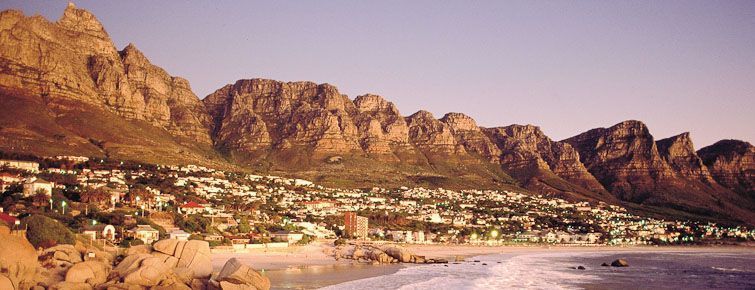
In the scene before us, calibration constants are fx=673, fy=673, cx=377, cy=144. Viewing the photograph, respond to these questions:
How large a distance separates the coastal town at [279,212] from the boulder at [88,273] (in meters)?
7.37

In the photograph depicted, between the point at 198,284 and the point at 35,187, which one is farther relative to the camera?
the point at 35,187

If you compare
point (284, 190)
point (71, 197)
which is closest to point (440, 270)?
point (71, 197)

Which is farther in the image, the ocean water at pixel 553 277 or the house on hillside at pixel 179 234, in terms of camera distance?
the house on hillside at pixel 179 234

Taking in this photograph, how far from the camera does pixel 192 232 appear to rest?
2589 inches

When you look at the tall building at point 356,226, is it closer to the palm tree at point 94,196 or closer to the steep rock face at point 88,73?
the palm tree at point 94,196

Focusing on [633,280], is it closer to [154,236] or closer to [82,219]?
[154,236]

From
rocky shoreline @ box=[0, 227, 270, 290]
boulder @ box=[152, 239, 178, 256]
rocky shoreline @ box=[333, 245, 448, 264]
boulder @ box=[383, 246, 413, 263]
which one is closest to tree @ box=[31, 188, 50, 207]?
rocky shoreline @ box=[333, 245, 448, 264]

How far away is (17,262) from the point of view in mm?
29781

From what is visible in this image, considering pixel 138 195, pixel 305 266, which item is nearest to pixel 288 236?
pixel 138 195

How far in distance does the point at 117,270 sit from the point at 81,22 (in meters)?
157

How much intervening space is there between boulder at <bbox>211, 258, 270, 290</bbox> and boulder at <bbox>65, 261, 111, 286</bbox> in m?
5.19

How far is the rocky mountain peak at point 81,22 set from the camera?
169 m

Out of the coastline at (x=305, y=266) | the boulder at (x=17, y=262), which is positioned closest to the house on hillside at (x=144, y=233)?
the coastline at (x=305, y=266)

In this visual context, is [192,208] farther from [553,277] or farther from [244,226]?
[553,277]
